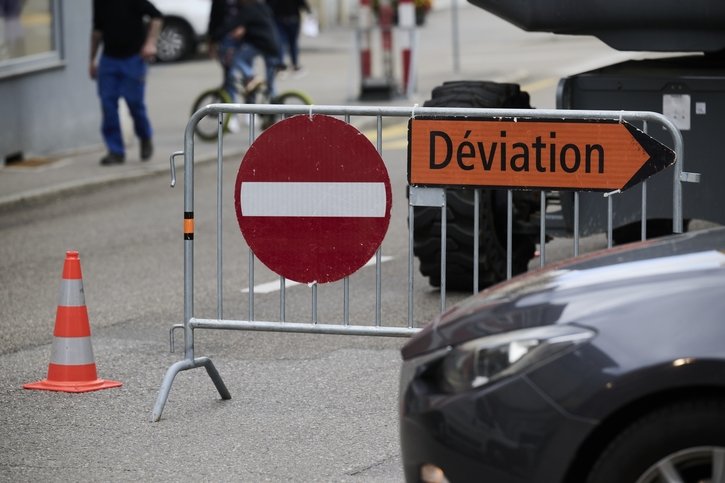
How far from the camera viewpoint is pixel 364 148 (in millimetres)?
6594

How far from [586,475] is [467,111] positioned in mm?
2521

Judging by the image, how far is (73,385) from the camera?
23.7 feet

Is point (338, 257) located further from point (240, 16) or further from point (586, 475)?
point (240, 16)

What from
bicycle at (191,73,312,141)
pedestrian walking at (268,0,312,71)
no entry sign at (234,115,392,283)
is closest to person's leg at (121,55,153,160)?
bicycle at (191,73,312,141)

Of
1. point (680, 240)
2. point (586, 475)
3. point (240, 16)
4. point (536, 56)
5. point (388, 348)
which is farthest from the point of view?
point (536, 56)

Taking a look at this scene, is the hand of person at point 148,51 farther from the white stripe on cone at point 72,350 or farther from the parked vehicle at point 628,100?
the white stripe on cone at point 72,350

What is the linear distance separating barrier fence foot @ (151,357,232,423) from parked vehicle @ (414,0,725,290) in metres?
1.84

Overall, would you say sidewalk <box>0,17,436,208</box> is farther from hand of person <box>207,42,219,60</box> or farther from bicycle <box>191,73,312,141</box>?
hand of person <box>207,42,219,60</box>

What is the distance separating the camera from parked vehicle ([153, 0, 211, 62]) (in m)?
29.5

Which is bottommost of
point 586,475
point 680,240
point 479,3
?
point 586,475

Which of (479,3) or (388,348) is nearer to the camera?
(388,348)

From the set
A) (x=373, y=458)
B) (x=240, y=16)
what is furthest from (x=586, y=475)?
(x=240, y=16)

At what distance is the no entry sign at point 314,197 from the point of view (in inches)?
261

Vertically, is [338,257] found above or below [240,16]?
below
